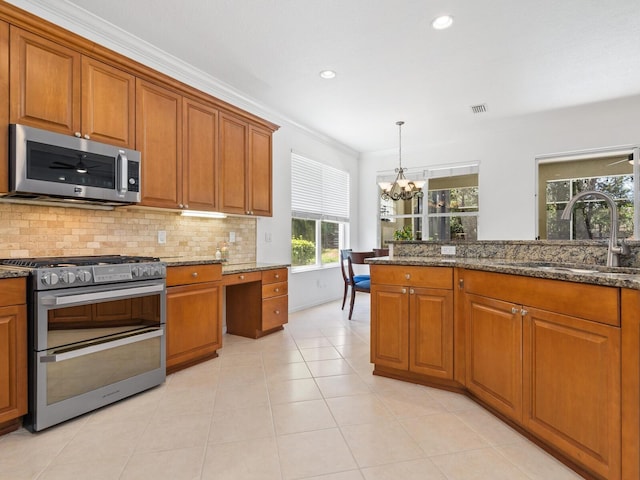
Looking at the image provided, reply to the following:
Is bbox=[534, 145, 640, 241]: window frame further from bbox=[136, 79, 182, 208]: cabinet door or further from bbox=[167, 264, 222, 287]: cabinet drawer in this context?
bbox=[136, 79, 182, 208]: cabinet door

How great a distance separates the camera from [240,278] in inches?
132

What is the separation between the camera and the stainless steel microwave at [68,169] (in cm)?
203

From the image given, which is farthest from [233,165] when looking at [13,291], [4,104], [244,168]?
[13,291]

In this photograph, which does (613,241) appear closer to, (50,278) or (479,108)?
(50,278)

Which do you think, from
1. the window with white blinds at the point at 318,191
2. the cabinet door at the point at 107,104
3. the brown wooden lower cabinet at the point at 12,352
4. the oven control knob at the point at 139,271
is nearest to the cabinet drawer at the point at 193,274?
the oven control knob at the point at 139,271

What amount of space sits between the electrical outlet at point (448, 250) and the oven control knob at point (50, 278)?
2.62m

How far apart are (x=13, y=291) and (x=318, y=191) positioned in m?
4.21

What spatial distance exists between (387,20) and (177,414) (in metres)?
3.12

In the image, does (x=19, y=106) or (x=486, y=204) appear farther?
(x=486, y=204)

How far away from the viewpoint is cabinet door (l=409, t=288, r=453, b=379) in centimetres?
233

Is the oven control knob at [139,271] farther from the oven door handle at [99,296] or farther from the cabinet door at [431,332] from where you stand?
the cabinet door at [431,332]

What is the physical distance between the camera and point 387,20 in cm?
265

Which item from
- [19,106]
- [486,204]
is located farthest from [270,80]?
[486,204]

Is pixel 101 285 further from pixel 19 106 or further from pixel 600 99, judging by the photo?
pixel 600 99
